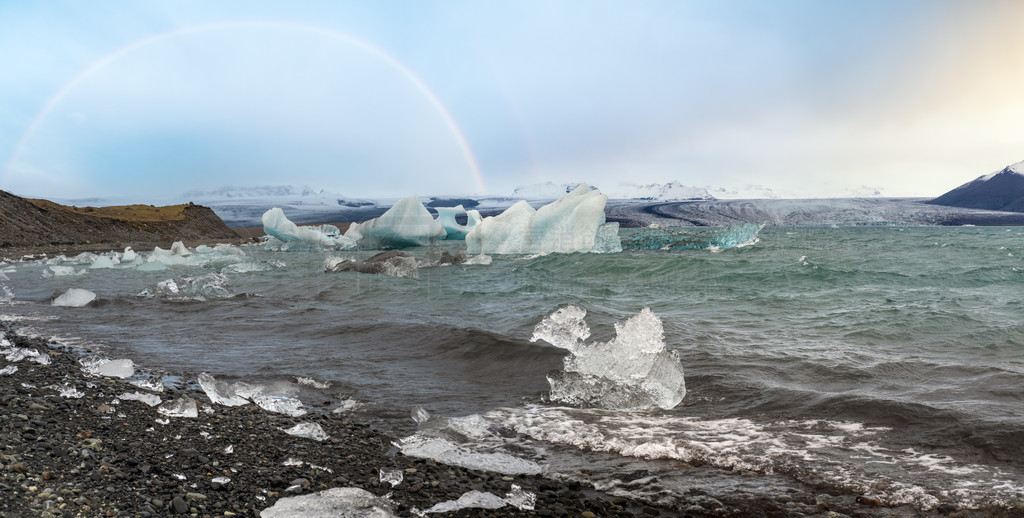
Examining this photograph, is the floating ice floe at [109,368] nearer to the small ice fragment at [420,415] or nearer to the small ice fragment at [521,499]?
the small ice fragment at [420,415]

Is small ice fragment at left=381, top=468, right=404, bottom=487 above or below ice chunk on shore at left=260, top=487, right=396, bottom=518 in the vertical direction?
below

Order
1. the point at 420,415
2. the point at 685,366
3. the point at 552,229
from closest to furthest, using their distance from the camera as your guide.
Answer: the point at 420,415, the point at 685,366, the point at 552,229

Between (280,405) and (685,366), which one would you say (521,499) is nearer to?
(280,405)

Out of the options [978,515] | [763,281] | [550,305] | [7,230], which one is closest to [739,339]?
[550,305]

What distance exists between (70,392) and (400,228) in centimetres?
2205

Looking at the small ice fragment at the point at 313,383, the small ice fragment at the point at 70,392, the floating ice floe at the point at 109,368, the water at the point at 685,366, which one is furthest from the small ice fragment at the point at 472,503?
the floating ice floe at the point at 109,368

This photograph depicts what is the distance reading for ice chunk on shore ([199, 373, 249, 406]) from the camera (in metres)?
4.00

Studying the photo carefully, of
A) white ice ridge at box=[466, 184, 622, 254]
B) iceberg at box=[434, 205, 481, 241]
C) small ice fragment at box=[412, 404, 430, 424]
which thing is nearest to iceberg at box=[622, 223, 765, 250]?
white ice ridge at box=[466, 184, 622, 254]

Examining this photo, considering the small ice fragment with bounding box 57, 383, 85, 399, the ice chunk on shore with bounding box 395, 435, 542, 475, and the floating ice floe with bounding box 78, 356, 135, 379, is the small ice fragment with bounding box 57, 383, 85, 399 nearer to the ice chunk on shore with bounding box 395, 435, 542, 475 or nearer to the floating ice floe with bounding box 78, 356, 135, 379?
the floating ice floe with bounding box 78, 356, 135, 379

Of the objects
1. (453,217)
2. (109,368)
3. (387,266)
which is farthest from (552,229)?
(109,368)

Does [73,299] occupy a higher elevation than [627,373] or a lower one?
lower

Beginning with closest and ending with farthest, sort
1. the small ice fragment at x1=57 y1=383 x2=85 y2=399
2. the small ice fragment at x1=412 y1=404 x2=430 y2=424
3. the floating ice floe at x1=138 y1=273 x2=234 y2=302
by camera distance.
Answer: the small ice fragment at x1=57 y1=383 x2=85 y2=399
the small ice fragment at x1=412 y1=404 x2=430 y2=424
the floating ice floe at x1=138 y1=273 x2=234 y2=302

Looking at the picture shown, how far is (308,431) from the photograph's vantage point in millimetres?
3455

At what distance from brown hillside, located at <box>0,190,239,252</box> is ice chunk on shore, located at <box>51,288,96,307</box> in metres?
20.3
